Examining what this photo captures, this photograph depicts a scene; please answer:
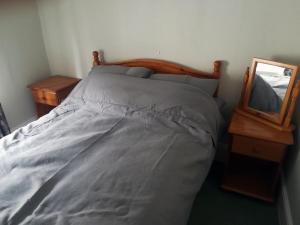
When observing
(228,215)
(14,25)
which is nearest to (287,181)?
(228,215)

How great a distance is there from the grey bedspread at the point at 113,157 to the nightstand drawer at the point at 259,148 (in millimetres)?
235

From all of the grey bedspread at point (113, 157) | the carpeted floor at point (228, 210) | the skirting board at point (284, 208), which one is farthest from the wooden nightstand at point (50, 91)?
the skirting board at point (284, 208)

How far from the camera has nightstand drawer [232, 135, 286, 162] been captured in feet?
5.87

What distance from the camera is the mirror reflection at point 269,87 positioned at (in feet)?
5.94

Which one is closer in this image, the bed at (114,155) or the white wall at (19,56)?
the bed at (114,155)

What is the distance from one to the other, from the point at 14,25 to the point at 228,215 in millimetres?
2624

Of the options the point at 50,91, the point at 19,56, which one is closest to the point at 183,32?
the point at 50,91

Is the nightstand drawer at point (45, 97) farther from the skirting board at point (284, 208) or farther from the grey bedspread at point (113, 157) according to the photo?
the skirting board at point (284, 208)

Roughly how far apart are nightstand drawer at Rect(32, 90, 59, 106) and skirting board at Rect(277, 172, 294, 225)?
2183mm

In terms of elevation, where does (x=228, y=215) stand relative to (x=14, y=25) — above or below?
below

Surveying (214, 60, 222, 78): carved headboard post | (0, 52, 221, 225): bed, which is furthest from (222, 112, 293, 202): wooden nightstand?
(214, 60, 222, 78): carved headboard post

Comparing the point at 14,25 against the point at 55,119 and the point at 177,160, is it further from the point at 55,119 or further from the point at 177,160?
the point at 177,160

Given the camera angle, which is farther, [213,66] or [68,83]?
[68,83]

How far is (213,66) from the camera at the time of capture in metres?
2.18
